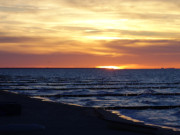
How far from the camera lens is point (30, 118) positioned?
1803 cm

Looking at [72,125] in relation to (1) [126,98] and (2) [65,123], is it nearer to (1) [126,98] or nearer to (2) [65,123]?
(2) [65,123]

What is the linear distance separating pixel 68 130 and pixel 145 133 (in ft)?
12.5

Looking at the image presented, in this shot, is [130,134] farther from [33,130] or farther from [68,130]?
[33,130]

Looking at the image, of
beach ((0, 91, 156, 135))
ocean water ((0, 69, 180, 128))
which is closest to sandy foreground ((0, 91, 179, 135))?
beach ((0, 91, 156, 135))

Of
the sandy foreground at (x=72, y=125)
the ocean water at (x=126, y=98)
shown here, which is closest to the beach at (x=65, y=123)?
the sandy foreground at (x=72, y=125)

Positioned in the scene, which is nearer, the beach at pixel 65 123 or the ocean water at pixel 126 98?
the beach at pixel 65 123

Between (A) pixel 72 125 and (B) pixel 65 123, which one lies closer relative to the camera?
(A) pixel 72 125

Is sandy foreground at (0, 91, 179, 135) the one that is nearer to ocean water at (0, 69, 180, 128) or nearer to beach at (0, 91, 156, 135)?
beach at (0, 91, 156, 135)

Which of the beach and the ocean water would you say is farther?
the ocean water

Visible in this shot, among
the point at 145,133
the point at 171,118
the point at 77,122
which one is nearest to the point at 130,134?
the point at 145,133

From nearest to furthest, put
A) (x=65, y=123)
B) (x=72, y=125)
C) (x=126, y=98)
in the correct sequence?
(x=72, y=125)
(x=65, y=123)
(x=126, y=98)

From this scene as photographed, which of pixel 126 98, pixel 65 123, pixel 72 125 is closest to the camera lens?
pixel 72 125

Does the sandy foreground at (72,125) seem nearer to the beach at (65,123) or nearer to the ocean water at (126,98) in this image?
the beach at (65,123)

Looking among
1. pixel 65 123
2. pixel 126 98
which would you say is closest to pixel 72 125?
pixel 65 123
